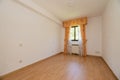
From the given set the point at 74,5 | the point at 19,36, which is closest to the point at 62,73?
the point at 19,36

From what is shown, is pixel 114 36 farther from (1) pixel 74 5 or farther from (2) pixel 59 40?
(2) pixel 59 40

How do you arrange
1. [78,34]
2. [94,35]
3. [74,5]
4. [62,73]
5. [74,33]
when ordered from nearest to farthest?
[62,73] → [74,5] → [94,35] → [78,34] → [74,33]

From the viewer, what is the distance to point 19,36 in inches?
96.3

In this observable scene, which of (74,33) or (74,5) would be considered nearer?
(74,5)

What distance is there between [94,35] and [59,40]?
2.44m

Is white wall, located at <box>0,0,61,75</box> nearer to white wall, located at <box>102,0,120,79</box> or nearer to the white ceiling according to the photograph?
the white ceiling

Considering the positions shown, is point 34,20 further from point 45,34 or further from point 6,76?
point 6,76

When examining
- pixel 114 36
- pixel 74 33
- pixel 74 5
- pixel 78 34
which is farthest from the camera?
pixel 74 33

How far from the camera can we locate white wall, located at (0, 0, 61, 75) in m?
2.02

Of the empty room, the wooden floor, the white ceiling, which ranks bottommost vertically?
the wooden floor

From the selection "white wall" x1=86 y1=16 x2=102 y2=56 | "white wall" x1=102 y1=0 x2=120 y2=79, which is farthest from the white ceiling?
"white wall" x1=86 y1=16 x2=102 y2=56

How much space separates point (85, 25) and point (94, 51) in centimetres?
175

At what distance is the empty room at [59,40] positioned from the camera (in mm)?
2035

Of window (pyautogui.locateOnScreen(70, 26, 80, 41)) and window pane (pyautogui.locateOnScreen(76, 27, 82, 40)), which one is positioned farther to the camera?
window (pyautogui.locateOnScreen(70, 26, 80, 41))
